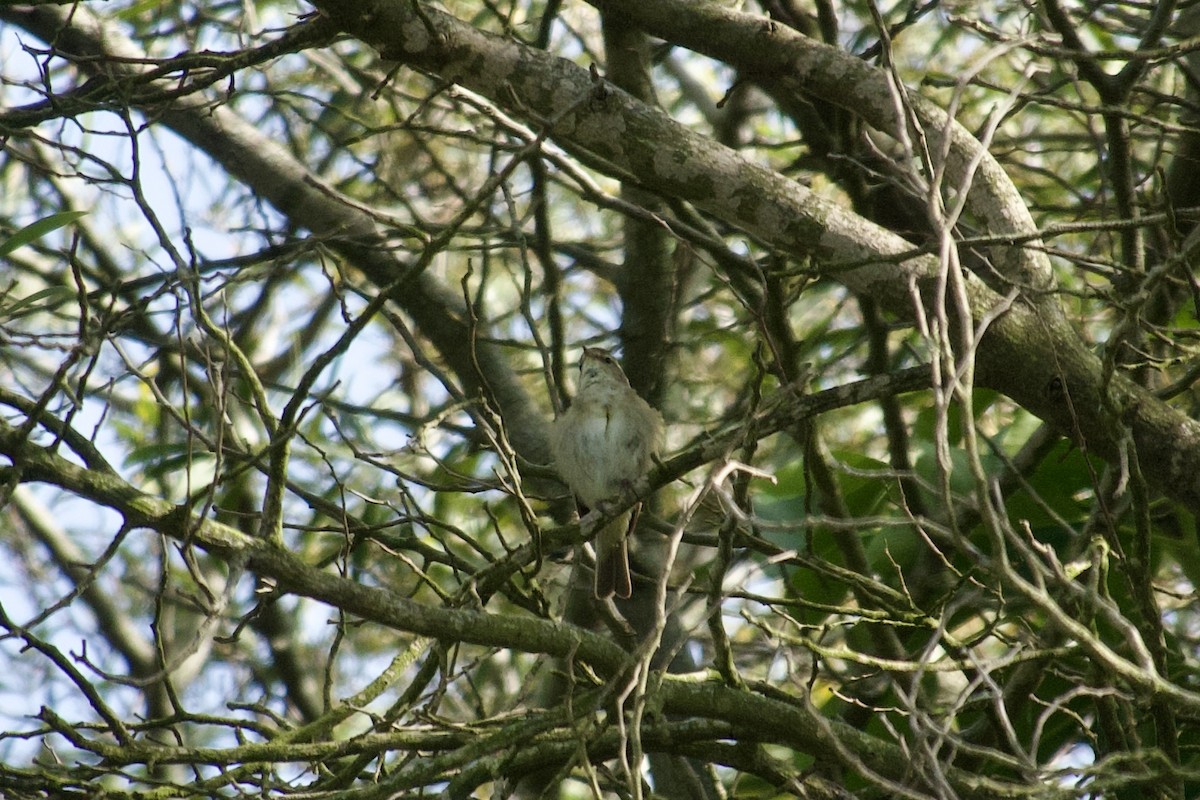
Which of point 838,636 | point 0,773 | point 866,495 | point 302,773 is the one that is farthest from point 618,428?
point 0,773

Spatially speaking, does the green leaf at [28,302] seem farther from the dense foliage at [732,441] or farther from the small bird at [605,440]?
the small bird at [605,440]

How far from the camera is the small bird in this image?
5379 millimetres

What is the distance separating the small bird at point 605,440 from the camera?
538 centimetres

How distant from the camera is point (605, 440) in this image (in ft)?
18.7

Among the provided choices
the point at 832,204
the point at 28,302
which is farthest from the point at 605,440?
the point at 28,302

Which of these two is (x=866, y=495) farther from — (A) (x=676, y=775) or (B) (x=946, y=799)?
(B) (x=946, y=799)

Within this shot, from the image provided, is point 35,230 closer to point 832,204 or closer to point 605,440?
point 832,204

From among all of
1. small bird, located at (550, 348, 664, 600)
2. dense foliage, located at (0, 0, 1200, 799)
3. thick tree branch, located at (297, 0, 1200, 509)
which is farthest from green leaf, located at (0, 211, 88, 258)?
small bird, located at (550, 348, 664, 600)

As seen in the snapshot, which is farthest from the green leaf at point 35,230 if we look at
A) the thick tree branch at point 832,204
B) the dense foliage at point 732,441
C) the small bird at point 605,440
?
the small bird at point 605,440

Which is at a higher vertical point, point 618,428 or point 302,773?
point 618,428

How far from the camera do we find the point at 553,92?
3.80 m

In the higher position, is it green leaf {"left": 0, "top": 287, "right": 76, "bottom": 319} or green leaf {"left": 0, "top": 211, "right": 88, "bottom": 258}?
green leaf {"left": 0, "top": 211, "right": 88, "bottom": 258}

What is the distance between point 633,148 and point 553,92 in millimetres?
310

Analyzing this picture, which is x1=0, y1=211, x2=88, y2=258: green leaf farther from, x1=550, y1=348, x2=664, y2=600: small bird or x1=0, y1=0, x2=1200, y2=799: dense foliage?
x1=550, y1=348, x2=664, y2=600: small bird
